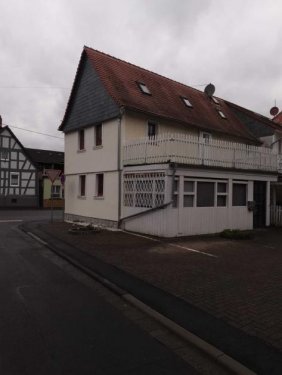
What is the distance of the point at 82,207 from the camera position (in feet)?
67.4

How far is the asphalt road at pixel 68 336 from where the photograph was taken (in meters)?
4.23

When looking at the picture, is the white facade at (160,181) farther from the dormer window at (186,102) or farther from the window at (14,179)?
the window at (14,179)

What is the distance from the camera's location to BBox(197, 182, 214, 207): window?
15805 millimetres

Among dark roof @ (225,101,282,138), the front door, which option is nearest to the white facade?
the front door

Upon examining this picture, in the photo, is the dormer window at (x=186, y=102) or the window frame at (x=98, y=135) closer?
the window frame at (x=98, y=135)

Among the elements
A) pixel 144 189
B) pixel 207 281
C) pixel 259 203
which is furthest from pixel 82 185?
pixel 207 281

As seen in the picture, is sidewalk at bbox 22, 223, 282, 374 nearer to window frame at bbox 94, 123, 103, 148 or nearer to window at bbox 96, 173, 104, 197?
window at bbox 96, 173, 104, 197

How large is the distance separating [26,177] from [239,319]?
3934 cm

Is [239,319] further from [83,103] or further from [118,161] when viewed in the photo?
[83,103]

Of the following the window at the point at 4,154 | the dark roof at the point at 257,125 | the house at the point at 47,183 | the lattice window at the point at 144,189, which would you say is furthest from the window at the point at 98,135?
the window at the point at 4,154

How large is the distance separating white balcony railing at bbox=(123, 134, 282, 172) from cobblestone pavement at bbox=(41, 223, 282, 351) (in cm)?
321

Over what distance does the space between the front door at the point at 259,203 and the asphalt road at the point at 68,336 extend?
1335 centimetres

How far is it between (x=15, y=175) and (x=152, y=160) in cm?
2955

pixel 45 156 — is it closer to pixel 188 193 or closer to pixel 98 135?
pixel 98 135
